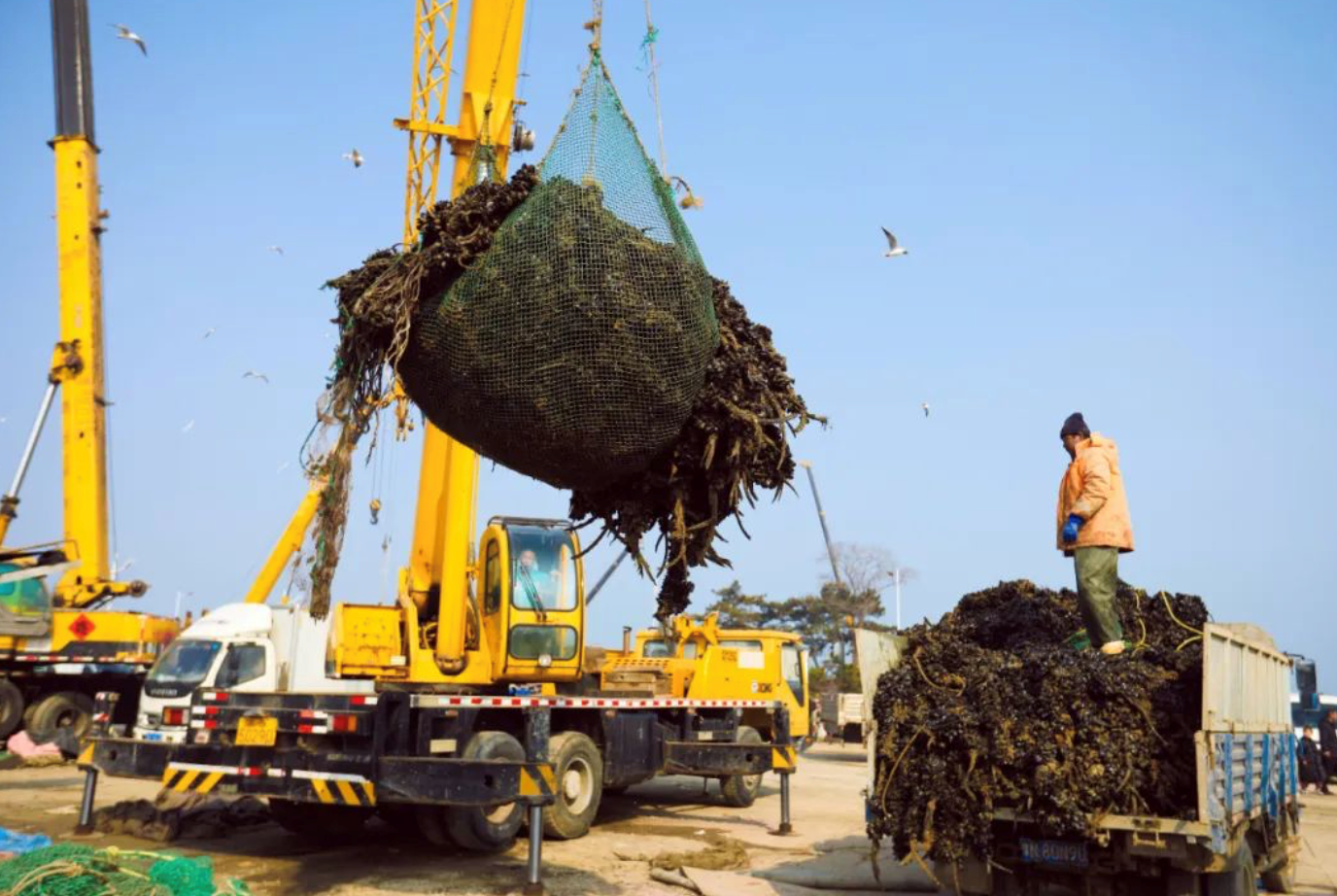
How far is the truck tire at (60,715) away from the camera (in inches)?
659

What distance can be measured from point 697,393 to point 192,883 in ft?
10.8

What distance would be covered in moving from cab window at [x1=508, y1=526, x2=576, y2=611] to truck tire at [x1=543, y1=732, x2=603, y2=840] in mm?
1175

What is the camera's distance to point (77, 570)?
17.3 m

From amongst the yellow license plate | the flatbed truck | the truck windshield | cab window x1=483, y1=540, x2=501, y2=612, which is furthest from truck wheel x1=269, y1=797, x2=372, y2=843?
the flatbed truck

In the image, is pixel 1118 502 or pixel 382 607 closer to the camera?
pixel 1118 502

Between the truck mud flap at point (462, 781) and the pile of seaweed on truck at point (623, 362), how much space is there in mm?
2438

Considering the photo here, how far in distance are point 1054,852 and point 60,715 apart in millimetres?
Answer: 15958

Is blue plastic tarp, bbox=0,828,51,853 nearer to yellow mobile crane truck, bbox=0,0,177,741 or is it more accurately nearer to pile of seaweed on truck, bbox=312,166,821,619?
pile of seaweed on truck, bbox=312,166,821,619

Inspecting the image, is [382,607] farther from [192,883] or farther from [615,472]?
[615,472]

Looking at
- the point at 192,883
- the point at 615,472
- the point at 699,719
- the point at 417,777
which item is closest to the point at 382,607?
the point at 417,777

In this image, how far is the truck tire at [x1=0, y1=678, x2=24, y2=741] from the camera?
1644 centimetres

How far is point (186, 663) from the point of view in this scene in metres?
14.1

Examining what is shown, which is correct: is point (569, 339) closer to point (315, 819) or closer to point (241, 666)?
point (315, 819)

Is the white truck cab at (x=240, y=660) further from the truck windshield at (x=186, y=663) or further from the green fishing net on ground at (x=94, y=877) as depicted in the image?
the green fishing net on ground at (x=94, y=877)
